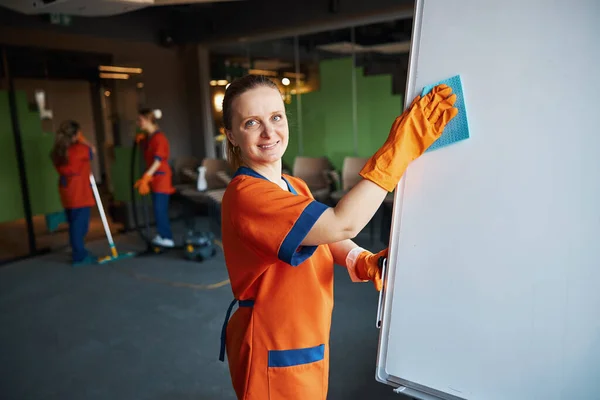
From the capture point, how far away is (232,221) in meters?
1.05

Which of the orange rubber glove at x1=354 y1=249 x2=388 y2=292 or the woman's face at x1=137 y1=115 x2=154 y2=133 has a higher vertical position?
the woman's face at x1=137 y1=115 x2=154 y2=133

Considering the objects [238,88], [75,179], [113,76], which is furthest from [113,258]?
[238,88]

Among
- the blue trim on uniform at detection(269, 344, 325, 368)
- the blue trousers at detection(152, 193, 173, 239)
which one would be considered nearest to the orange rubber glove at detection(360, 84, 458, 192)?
the blue trim on uniform at detection(269, 344, 325, 368)

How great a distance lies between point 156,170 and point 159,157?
190mm

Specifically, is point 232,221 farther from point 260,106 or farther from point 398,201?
point 398,201

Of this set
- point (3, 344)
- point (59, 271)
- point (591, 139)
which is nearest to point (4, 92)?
point (59, 271)

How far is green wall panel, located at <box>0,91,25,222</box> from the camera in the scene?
4.66 metres

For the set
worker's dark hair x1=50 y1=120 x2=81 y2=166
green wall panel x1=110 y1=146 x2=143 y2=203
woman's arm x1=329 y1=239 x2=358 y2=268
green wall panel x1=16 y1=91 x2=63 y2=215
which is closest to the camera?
woman's arm x1=329 y1=239 x2=358 y2=268

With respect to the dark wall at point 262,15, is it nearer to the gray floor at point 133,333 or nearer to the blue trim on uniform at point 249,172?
the gray floor at point 133,333

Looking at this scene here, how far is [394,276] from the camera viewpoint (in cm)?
106

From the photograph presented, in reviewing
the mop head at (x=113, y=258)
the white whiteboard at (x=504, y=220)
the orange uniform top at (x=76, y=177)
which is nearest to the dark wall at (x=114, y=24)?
the orange uniform top at (x=76, y=177)

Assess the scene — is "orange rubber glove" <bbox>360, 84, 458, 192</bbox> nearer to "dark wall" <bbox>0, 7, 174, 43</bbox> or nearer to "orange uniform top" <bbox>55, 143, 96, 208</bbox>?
"orange uniform top" <bbox>55, 143, 96, 208</bbox>

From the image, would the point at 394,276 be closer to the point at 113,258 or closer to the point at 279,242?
the point at 279,242

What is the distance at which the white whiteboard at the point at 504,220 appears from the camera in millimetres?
830
